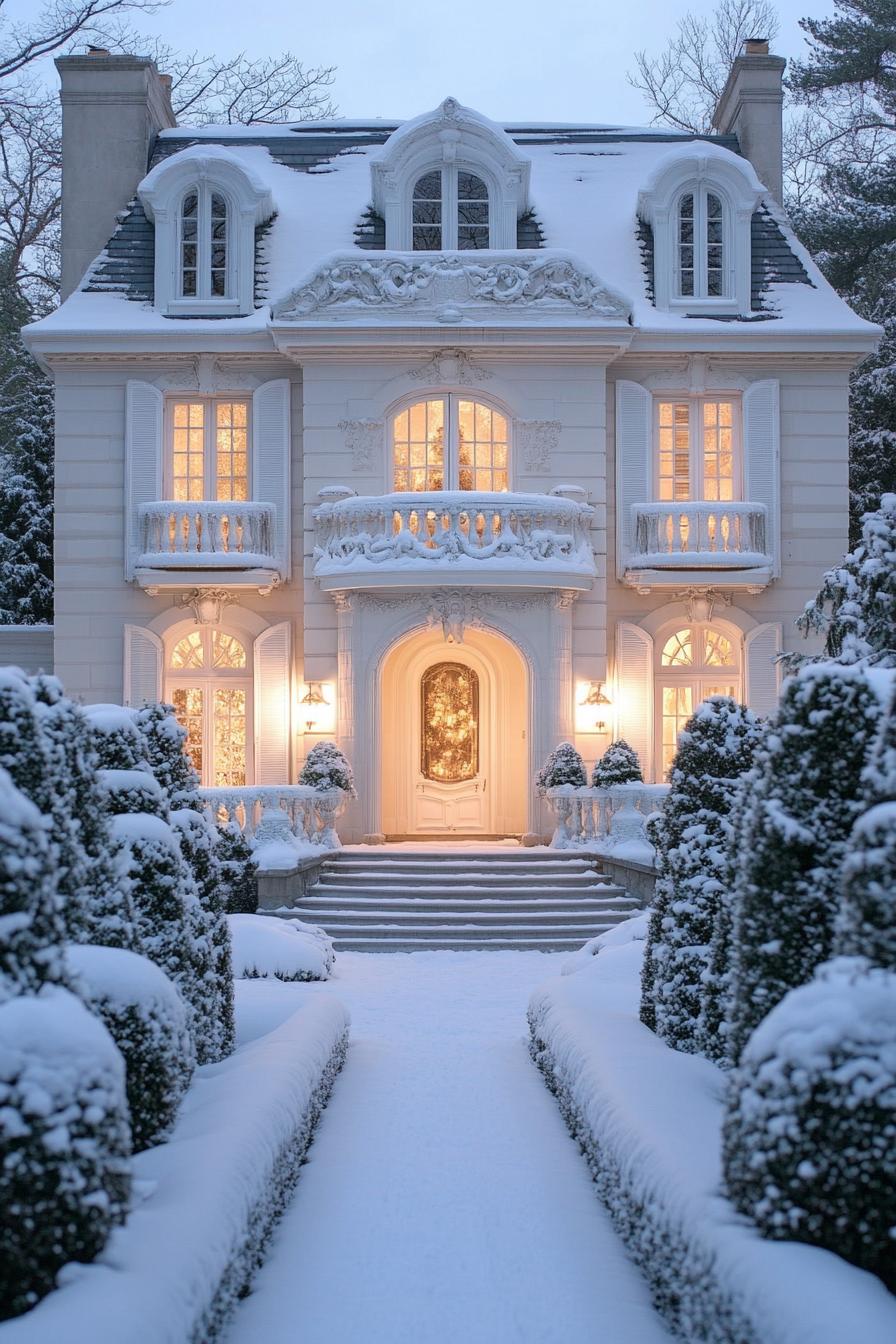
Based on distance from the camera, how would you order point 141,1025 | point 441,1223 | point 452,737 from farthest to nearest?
point 452,737, point 441,1223, point 141,1025

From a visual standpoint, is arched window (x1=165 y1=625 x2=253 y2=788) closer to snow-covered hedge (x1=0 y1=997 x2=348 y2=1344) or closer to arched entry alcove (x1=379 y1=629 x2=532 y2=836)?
arched entry alcove (x1=379 y1=629 x2=532 y2=836)

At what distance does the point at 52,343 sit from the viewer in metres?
20.7

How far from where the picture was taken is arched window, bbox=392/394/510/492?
20.8 m

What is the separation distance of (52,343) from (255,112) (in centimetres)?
1277

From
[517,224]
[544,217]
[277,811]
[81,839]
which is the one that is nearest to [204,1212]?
[81,839]

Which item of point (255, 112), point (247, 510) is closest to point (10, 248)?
point (255, 112)

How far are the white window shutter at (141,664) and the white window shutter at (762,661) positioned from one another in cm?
839

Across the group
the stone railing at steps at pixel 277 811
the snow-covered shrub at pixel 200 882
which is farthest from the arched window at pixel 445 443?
the snow-covered shrub at pixel 200 882

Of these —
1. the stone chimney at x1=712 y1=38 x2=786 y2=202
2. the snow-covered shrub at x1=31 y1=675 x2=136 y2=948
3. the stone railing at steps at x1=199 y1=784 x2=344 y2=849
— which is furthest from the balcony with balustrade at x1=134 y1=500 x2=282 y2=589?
the snow-covered shrub at x1=31 y1=675 x2=136 y2=948

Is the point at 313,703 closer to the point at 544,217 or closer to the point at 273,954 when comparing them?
the point at 544,217

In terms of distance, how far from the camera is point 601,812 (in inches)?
727

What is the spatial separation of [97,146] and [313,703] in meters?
9.44

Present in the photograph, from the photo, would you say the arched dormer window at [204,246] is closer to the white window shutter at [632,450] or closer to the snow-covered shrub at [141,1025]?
the white window shutter at [632,450]

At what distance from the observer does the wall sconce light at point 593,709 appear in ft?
66.8
